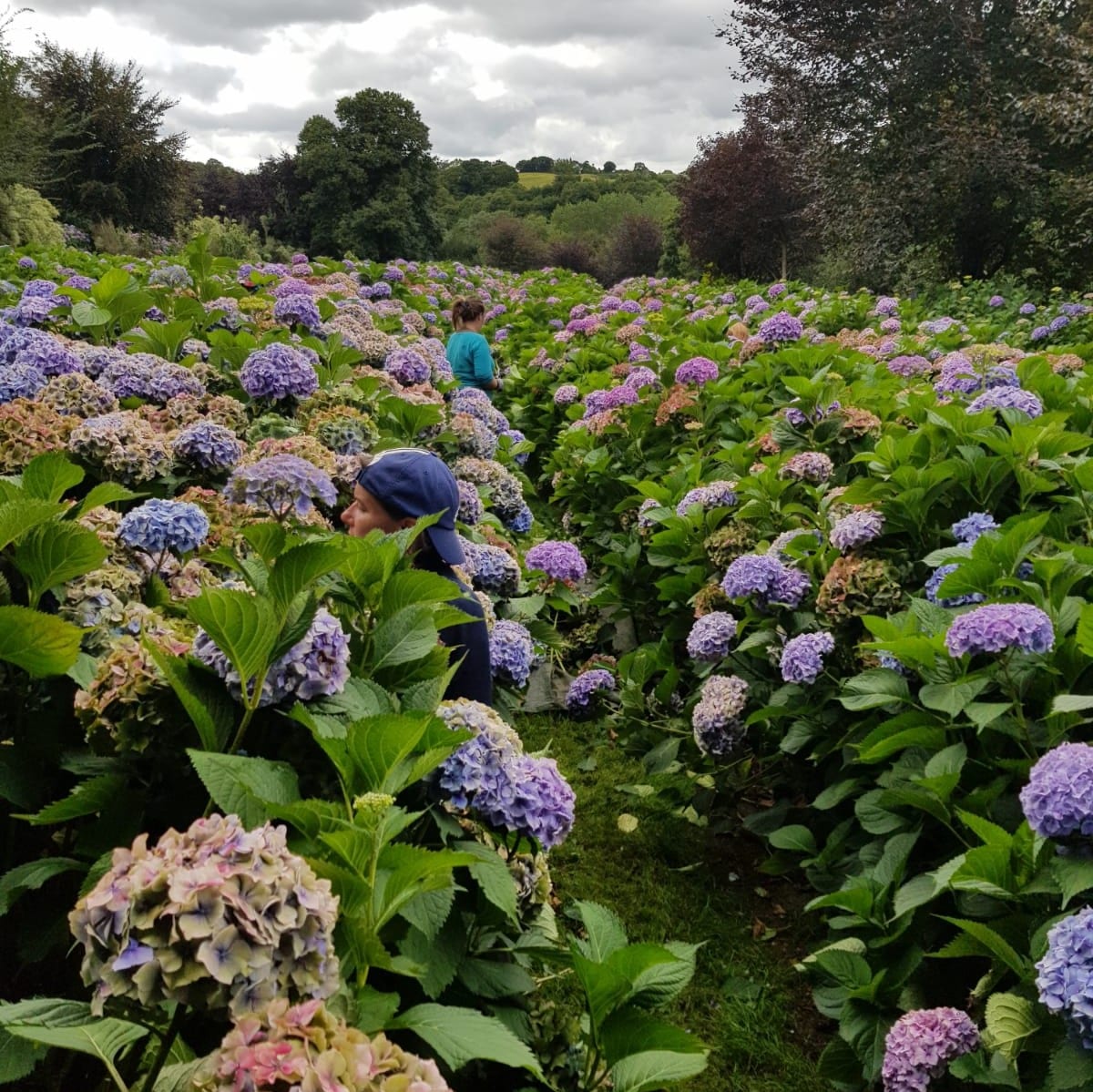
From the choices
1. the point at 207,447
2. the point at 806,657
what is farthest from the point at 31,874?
the point at 806,657

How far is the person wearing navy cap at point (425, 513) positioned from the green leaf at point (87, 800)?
1108 millimetres

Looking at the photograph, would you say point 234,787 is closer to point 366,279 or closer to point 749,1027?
point 749,1027

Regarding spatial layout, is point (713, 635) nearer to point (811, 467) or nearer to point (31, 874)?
point (811, 467)

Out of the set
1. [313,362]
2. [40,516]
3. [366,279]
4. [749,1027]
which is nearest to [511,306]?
[366,279]

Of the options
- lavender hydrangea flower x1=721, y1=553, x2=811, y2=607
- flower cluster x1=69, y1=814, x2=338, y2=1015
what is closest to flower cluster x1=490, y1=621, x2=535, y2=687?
lavender hydrangea flower x1=721, y1=553, x2=811, y2=607

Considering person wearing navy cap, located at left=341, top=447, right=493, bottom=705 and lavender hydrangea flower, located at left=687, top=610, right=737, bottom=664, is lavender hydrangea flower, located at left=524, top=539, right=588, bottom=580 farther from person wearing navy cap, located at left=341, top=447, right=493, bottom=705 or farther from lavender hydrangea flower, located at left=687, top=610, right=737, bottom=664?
person wearing navy cap, located at left=341, top=447, right=493, bottom=705

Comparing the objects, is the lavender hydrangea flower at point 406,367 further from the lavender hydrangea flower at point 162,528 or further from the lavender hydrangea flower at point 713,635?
the lavender hydrangea flower at point 162,528

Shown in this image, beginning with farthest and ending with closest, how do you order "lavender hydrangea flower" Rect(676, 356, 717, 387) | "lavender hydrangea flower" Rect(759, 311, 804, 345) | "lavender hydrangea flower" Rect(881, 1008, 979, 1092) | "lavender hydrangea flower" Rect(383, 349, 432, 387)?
"lavender hydrangea flower" Rect(759, 311, 804, 345)
"lavender hydrangea flower" Rect(676, 356, 717, 387)
"lavender hydrangea flower" Rect(383, 349, 432, 387)
"lavender hydrangea flower" Rect(881, 1008, 979, 1092)

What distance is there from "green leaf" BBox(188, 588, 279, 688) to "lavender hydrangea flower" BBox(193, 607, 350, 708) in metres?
0.03

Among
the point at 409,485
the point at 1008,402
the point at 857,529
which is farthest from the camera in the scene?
the point at 1008,402

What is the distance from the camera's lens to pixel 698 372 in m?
5.68

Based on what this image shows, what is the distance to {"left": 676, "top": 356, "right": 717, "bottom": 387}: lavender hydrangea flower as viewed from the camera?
5676 millimetres

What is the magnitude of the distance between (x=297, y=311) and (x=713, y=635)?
7.01ft

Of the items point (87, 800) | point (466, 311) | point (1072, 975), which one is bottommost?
point (1072, 975)
